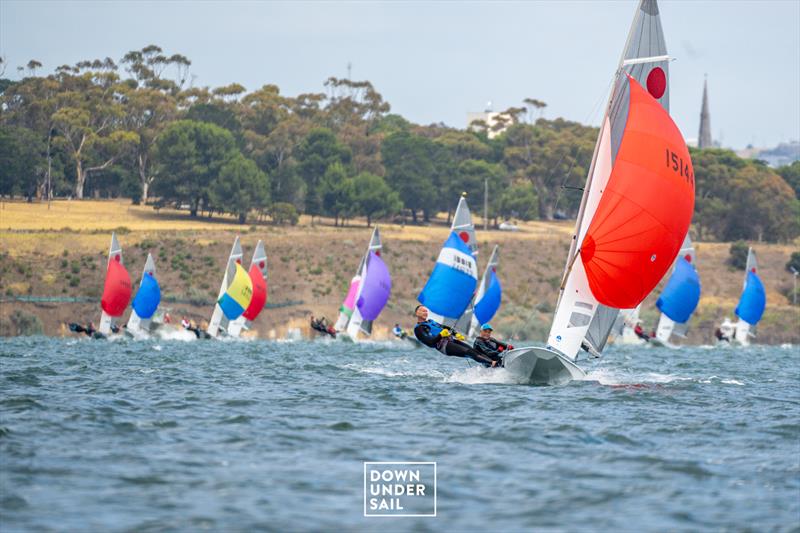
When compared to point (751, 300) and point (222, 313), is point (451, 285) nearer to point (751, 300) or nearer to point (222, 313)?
point (222, 313)

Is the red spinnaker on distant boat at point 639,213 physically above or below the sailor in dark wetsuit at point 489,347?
above

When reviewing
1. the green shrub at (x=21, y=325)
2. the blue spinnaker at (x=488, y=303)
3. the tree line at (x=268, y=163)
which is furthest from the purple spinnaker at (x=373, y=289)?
the tree line at (x=268, y=163)

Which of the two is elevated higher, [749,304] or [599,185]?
[599,185]

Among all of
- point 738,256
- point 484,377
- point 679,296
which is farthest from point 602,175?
point 738,256

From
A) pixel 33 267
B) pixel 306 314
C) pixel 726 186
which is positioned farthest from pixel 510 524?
pixel 726 186

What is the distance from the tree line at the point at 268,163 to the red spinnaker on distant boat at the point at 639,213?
79.0m

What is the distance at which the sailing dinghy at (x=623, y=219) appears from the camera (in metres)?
23.0

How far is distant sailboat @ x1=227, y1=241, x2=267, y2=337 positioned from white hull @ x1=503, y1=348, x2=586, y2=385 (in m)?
36.3

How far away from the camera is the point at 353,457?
570 inches

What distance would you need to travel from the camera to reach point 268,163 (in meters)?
118

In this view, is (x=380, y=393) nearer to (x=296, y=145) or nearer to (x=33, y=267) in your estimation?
(x=33, y=267)

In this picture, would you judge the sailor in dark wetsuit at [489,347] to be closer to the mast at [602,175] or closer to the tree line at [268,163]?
the mast at [602,175]

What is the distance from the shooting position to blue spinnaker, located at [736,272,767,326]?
66312 mm

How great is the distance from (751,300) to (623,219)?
152ft
